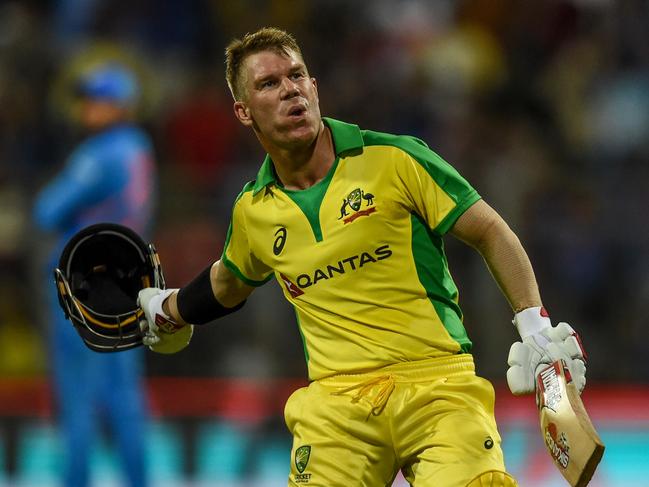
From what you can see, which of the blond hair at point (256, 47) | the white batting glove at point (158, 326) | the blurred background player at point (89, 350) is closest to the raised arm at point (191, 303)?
the white batting glove at point (158, 326)

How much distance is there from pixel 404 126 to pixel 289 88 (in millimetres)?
6107

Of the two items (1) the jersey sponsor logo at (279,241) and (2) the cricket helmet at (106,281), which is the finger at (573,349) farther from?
(2) the cricket helmet at (106,281)

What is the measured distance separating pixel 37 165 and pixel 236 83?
6362mm

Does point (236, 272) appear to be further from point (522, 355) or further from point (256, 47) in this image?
point (522, 355)

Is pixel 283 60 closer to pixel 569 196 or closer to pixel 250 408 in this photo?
pixel 250 408

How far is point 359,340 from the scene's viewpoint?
13.0 feet

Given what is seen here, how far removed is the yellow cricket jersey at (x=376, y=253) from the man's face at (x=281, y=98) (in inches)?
4.9

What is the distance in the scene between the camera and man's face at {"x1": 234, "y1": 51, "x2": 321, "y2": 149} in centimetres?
407

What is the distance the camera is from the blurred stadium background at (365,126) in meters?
8.70

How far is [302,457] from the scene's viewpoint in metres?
3.92

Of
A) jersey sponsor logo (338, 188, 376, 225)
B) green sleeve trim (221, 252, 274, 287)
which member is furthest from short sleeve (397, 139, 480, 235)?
green sleeve trim (221, 252, 274, 287)

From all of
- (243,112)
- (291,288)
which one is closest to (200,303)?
(291,288)

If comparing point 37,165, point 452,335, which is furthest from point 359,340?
point 37,165

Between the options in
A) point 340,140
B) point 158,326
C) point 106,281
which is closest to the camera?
point 340,140
